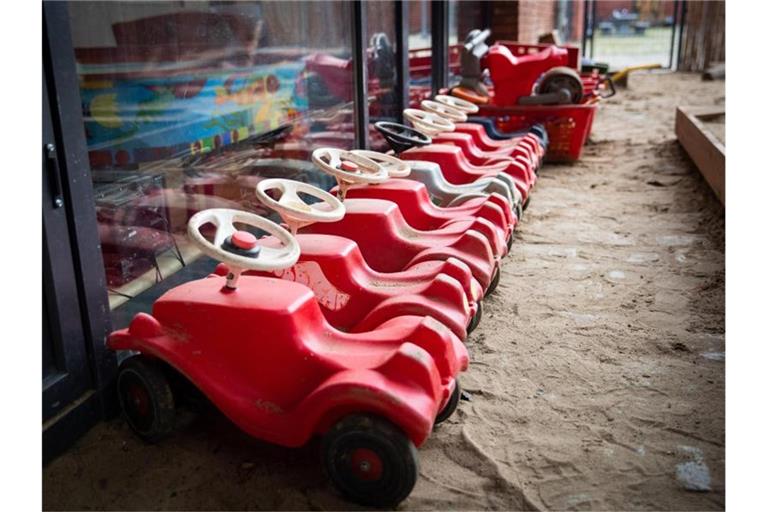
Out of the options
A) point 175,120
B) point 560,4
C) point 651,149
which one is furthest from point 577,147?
point 560,4

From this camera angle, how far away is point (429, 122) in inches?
158

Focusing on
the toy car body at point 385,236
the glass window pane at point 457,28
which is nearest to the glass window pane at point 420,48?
the glass window pane at point 457,28

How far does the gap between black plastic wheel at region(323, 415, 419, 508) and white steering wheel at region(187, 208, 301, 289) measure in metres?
0.46

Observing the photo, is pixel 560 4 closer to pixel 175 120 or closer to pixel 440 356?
pixel 175 120

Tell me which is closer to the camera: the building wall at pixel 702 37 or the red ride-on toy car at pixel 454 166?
the red ride-on toy car at pixel 454 166

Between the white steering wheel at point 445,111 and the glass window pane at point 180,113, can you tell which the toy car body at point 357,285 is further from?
the white steering wheel at point 445,111

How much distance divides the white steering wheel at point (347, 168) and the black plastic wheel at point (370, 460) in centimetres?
129

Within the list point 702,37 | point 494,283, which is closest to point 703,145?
point 494,283

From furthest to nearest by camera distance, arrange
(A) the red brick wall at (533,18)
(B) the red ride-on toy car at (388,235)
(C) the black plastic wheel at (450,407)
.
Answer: (A) the red brick wall at (533,18) → (B) the red ride-on toy car at (388,235) → (C) the black plastic wheel at (450,407)

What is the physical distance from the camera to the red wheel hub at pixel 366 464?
1757mm

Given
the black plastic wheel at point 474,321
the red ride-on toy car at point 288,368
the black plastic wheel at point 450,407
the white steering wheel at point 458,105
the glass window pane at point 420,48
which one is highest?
the glass window pane at point 420,48

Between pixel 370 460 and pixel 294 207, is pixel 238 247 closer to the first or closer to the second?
pixel 294 207

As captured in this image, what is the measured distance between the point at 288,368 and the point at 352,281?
56 cm

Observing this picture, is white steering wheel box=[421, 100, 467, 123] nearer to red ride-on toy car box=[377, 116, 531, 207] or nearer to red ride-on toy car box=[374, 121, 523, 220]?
red ride-on toy car box=[377, 116, 531, 207]
